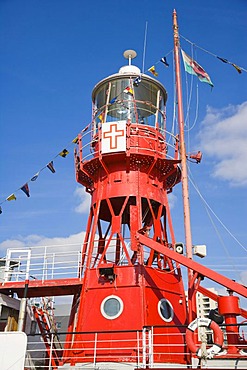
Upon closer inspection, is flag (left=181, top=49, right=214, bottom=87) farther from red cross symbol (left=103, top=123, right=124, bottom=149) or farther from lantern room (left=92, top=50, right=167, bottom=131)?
red cross symbol (left=103, top=123, right=124, bottom=149)

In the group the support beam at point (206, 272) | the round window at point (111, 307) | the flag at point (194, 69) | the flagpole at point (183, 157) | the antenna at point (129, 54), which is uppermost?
the antenna at point (129, 54)

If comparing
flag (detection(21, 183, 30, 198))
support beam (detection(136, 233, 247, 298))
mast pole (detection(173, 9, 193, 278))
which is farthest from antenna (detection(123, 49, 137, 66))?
support beam (detection(136, 233, 247, 298))

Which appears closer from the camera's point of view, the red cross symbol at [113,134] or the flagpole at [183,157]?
the flagpole at [183,157]

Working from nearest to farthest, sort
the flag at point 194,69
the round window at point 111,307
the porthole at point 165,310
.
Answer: the round window at point 111,307 → the porthole at point 165,310 → the flag at point 194,69

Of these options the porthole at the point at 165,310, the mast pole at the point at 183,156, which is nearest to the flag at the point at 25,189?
the mast pole at the point at 183,156

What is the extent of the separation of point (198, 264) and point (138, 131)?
534cm

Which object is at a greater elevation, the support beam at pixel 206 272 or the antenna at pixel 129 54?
the antenna at pixel 129 54

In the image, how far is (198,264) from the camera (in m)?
10.6

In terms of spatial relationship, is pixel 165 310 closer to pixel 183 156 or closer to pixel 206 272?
pixel 206 272

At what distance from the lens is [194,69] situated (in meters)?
13.7

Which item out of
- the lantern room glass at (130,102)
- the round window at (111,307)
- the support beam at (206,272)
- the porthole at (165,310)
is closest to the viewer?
the support beam at (206,272)

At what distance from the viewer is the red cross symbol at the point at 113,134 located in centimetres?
1341

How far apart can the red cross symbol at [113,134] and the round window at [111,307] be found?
462 cm

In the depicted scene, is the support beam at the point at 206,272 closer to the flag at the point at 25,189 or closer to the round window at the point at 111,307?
the round window at the point at 111,307
